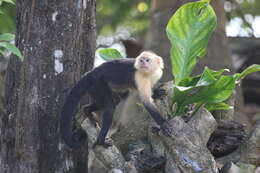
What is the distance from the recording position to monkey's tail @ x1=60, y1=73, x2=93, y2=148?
4219 millimetres

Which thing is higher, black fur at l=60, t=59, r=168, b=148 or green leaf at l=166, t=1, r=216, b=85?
green leaf at l=166, t=1, r=216, b=85

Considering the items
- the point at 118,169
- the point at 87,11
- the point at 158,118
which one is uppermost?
the point at 87,11

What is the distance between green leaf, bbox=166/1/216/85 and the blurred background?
1696 millimetres

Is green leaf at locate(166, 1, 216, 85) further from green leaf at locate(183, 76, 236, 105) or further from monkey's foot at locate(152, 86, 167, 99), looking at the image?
green leaf at locate(183, 76, 236, 105)

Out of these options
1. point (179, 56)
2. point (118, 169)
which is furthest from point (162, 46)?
point (118, 169)

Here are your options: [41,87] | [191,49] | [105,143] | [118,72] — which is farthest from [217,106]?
[41,87]

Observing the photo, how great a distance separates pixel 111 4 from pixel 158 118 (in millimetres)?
5236

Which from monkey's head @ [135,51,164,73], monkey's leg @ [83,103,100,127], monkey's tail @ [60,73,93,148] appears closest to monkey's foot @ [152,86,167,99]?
monkey's head @ [135,51,164,73]

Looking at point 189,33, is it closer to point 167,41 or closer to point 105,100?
point 105,100

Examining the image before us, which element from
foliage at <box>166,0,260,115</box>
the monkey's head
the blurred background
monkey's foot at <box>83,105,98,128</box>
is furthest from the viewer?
the blurred background

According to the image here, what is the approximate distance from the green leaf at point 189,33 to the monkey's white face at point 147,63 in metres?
0.20

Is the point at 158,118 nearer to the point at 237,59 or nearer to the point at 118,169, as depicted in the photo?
the point at 118,169

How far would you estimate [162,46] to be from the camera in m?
6.80

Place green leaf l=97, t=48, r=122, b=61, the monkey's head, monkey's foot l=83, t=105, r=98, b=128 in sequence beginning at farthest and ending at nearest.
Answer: green leaf l=97, t=48, r=122, b=61 < the monkey's head < monkey's foot l=83, t=105, r=98, b=128
